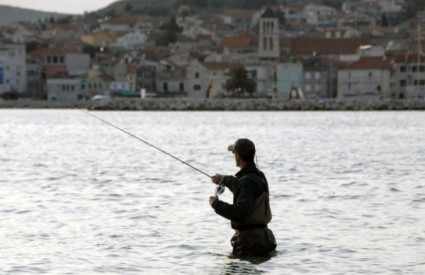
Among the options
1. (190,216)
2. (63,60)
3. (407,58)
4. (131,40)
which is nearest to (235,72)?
(407,58)

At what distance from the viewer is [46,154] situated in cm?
3962

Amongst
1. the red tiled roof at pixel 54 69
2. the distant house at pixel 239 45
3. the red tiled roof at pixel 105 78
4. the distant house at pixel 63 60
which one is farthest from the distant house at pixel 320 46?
the red tiled roof at pixel 54 69

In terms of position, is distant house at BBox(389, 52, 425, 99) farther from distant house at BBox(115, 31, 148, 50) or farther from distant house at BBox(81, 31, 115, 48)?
distant house at BBox(81, 31, 115, 48)

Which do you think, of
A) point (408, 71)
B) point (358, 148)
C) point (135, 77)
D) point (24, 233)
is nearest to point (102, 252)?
point (24, 233)

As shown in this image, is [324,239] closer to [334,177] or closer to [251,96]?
[334,177]

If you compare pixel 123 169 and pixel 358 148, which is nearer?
pixel 123 169

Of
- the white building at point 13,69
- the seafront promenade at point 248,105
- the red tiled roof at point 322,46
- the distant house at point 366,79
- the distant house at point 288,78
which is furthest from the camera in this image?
the red tiled roof at point 322,46

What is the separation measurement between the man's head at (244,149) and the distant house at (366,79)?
11849cm

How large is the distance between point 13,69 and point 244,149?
5115 inches

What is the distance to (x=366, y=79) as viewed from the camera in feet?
429

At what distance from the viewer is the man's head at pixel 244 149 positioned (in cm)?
1276

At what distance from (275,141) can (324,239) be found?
113 feet

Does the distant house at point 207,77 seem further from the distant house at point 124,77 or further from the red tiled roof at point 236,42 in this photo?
the red tiled roof at point 236,42

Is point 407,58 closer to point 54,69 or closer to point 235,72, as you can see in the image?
point 235,72
